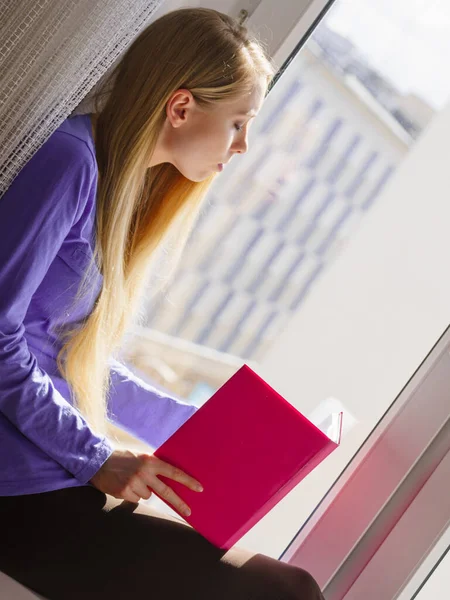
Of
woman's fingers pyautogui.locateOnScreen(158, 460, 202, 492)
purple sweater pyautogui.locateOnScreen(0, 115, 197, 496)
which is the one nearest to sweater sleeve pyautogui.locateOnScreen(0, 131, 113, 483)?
purple sweater pyautogui.locateOnScreen(0, 115, 197, 496)

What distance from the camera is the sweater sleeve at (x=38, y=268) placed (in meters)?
0.96

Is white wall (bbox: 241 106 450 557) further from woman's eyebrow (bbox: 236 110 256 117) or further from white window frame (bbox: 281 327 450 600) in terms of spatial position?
woman's eyebrow (bbox: 236 110 256 117)

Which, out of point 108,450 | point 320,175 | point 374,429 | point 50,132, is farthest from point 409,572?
point 50,132

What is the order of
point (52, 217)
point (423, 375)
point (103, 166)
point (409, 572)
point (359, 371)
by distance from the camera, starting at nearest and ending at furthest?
1. point (52, 217)
2. point (103, 166)
3. point (409, 572)
4. point (423, 375)
5. point (359, 371)

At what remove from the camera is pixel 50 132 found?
1.01 m

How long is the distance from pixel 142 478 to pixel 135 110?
509 mm

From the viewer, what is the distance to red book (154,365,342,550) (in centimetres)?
99

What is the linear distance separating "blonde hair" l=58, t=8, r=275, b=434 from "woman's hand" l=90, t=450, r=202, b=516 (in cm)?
16

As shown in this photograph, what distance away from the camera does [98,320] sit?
1.15 m

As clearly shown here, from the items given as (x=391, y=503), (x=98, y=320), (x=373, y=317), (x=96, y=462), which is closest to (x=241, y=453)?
(x=96, y=462)

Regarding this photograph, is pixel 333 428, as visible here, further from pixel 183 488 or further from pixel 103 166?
pixel 103 166

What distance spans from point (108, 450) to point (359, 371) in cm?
62

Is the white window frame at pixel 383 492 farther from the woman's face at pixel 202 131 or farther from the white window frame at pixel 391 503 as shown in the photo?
the woman's face at pixel 202 131

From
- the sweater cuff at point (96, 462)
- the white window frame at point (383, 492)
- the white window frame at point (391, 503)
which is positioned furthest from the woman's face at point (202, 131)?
the white window frame at point (391, 503)
